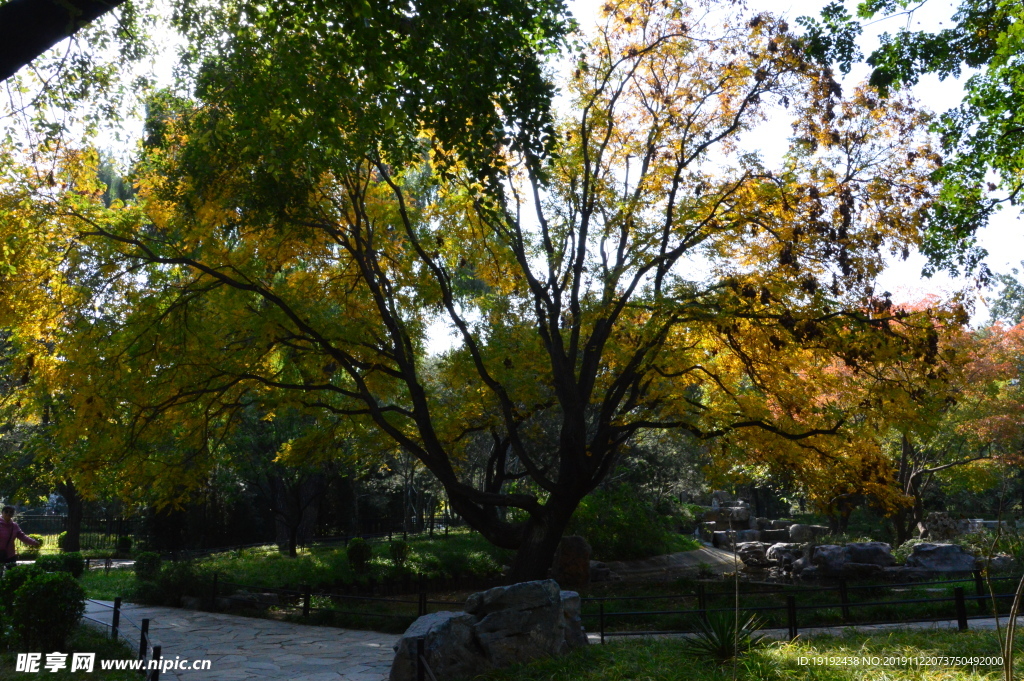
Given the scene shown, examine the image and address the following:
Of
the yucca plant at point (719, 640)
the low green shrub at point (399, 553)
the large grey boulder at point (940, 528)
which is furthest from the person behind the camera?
the large grey boulder at point (940, 528)

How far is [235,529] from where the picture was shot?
3161 centimetres

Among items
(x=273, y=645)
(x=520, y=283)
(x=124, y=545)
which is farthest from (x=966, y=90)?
(x=124, y=545)

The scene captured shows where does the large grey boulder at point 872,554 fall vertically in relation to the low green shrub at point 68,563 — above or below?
below

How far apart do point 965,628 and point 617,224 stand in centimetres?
765

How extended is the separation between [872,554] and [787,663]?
44.9 feet

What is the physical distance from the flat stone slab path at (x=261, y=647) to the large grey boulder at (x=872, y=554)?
42.2ft

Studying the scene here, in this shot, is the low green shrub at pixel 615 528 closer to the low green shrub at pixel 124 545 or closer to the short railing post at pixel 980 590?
the short railing post at pixel 980 590

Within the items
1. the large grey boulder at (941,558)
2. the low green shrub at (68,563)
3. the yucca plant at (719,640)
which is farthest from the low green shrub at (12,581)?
the large grey boulder at (941,558)

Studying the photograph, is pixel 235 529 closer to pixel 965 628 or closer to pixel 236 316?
pixel 236 316

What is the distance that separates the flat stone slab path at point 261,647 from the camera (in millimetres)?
9352

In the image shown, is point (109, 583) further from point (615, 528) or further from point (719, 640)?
point (719, 640)

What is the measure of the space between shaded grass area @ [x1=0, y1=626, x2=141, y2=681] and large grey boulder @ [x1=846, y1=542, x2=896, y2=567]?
54.7 feet

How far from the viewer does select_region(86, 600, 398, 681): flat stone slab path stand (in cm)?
935

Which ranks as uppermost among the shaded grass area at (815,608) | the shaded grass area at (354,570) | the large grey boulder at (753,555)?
the shaded grass area at (354,570)
